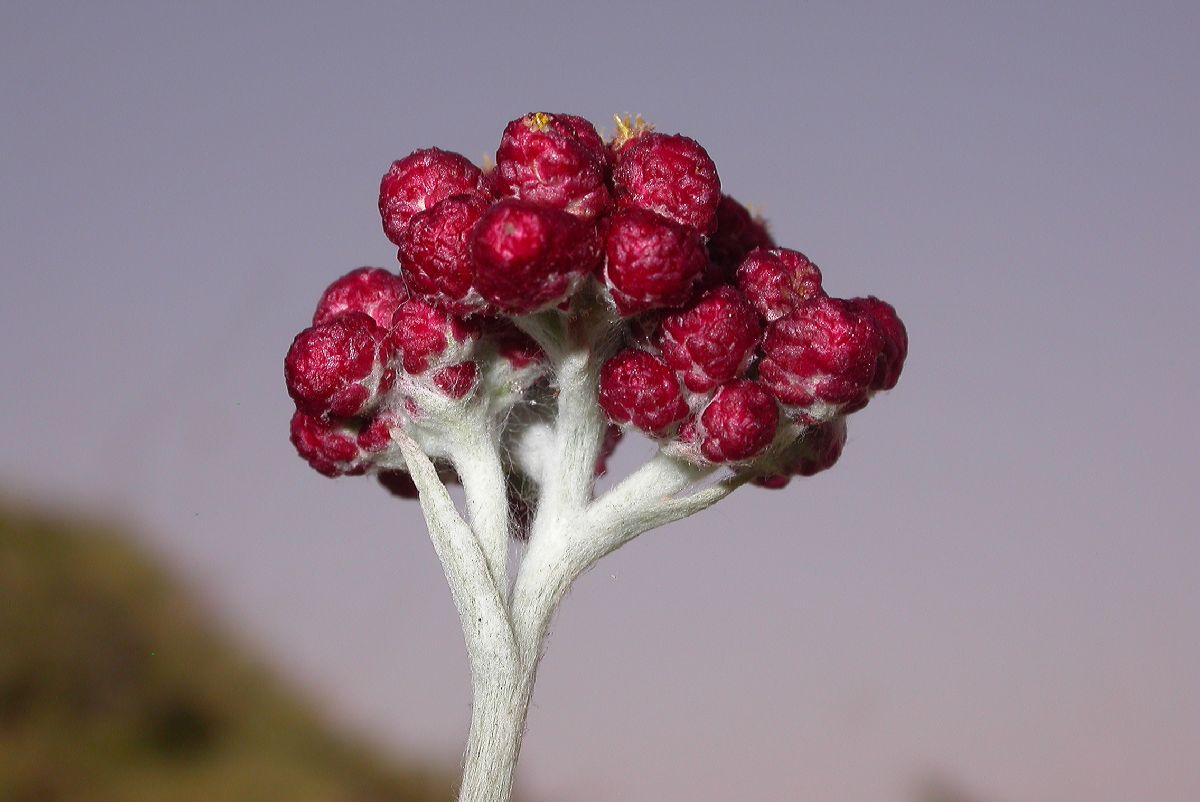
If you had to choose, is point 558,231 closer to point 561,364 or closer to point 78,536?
point 561,364

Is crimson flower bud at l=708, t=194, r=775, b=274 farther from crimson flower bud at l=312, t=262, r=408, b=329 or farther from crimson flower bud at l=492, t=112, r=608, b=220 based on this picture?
crimson flower bud at l=312, t=262, r=408, b=329

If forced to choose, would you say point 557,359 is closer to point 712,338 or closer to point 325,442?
point 712,338

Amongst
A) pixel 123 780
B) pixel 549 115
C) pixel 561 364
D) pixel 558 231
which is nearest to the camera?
pixel 558 231

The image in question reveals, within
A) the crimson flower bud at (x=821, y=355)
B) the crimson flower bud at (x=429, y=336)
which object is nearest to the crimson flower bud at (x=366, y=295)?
the crimson flower bud at (x=429, y=336)

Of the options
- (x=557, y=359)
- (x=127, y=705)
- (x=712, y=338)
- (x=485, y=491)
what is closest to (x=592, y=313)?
(x=557, y=359)

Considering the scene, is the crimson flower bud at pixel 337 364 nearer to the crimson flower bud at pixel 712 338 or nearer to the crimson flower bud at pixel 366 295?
the crimson flower bud at pixel 366 295

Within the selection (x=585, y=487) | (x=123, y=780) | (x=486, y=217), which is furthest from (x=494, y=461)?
(x=123, y=780)

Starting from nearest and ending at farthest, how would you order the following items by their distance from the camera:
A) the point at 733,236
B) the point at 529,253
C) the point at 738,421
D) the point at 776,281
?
the point at 529,253 < the point at 738,421 < the point at 776,281 < the point at 733,236
